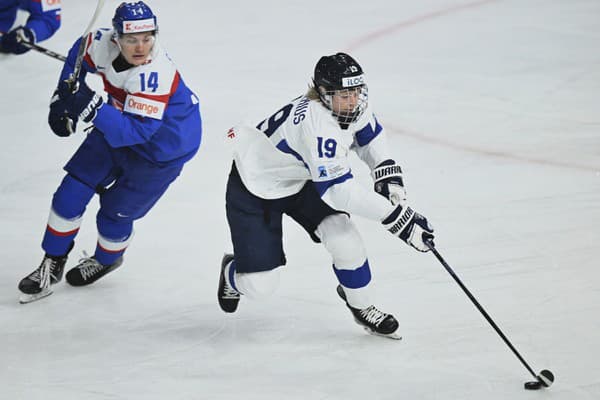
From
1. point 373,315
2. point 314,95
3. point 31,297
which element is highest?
point 314,95

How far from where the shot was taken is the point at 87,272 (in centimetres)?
380

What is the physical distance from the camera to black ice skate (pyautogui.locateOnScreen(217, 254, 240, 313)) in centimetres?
350

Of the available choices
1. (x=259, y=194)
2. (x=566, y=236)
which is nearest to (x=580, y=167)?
(x=566, y=236)

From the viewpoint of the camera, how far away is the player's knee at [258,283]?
3.35 meters

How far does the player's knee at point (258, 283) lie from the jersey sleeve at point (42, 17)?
Result: 2.08 metres

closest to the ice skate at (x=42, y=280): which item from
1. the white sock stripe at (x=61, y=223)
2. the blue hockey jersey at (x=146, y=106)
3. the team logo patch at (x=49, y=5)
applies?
the white sock stripe at (x=61, y=223)

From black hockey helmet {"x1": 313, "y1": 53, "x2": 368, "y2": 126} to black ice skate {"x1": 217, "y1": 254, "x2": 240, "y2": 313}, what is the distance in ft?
2.50

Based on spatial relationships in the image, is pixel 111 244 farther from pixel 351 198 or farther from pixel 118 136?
pixel 351 198

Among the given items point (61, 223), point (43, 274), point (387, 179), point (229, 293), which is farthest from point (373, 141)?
point (43, 274)

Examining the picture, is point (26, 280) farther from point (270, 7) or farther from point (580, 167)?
point (270, 7)

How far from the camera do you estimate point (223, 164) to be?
4922mm

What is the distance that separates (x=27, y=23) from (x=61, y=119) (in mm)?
1705

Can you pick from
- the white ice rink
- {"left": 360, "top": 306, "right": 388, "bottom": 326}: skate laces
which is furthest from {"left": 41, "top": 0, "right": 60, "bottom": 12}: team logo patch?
{"left": 360, "top": 306, "right": 388, "bottom": 326}: skate laces

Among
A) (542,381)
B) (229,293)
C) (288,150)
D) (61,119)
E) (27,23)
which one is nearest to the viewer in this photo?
(542,381)
